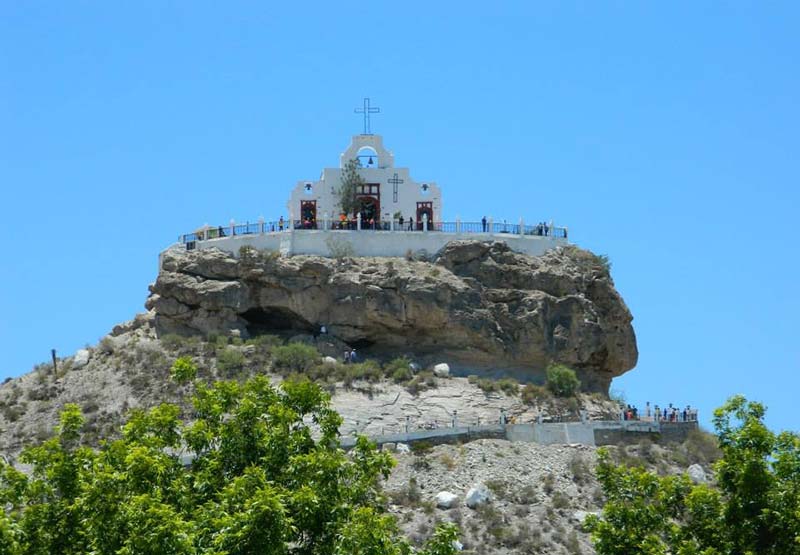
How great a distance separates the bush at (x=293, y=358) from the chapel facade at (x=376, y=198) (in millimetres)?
7104

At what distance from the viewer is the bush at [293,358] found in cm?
6359

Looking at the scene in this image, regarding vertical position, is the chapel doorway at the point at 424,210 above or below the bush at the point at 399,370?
above

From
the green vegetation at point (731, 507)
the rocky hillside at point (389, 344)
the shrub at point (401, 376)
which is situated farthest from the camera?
the shrub at point (401, 376)

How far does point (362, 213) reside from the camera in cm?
7000

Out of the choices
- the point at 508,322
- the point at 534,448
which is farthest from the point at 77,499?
the point at 508,322

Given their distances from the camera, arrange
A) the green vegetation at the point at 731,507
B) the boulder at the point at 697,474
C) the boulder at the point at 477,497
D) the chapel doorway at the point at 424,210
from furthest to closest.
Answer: the chapel doorway at the point at 424,210, the boulder at the point at 697,474, the boulder at the point at 477,497, the green vegetation at the point at 731,507

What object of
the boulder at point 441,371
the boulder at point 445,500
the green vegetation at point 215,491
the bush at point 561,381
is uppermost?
the boulder at point 441,371

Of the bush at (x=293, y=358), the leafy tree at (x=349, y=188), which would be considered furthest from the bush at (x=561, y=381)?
the leafy tree at (x=349, y=188)

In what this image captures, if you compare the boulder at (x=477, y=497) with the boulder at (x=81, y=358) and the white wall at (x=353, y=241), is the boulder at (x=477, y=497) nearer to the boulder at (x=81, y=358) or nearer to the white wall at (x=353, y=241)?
the white wall at (x=353, y=241)

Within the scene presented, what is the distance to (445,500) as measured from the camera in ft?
186

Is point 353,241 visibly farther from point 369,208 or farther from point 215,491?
point 215,491

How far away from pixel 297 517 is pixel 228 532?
6.40 ft

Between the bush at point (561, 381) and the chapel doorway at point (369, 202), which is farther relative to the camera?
the chapel doorway at point (369, 202)

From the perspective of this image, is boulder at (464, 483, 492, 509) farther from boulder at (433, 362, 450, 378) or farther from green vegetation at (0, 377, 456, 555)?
green vegetation at (0, 377, 456, 555)
